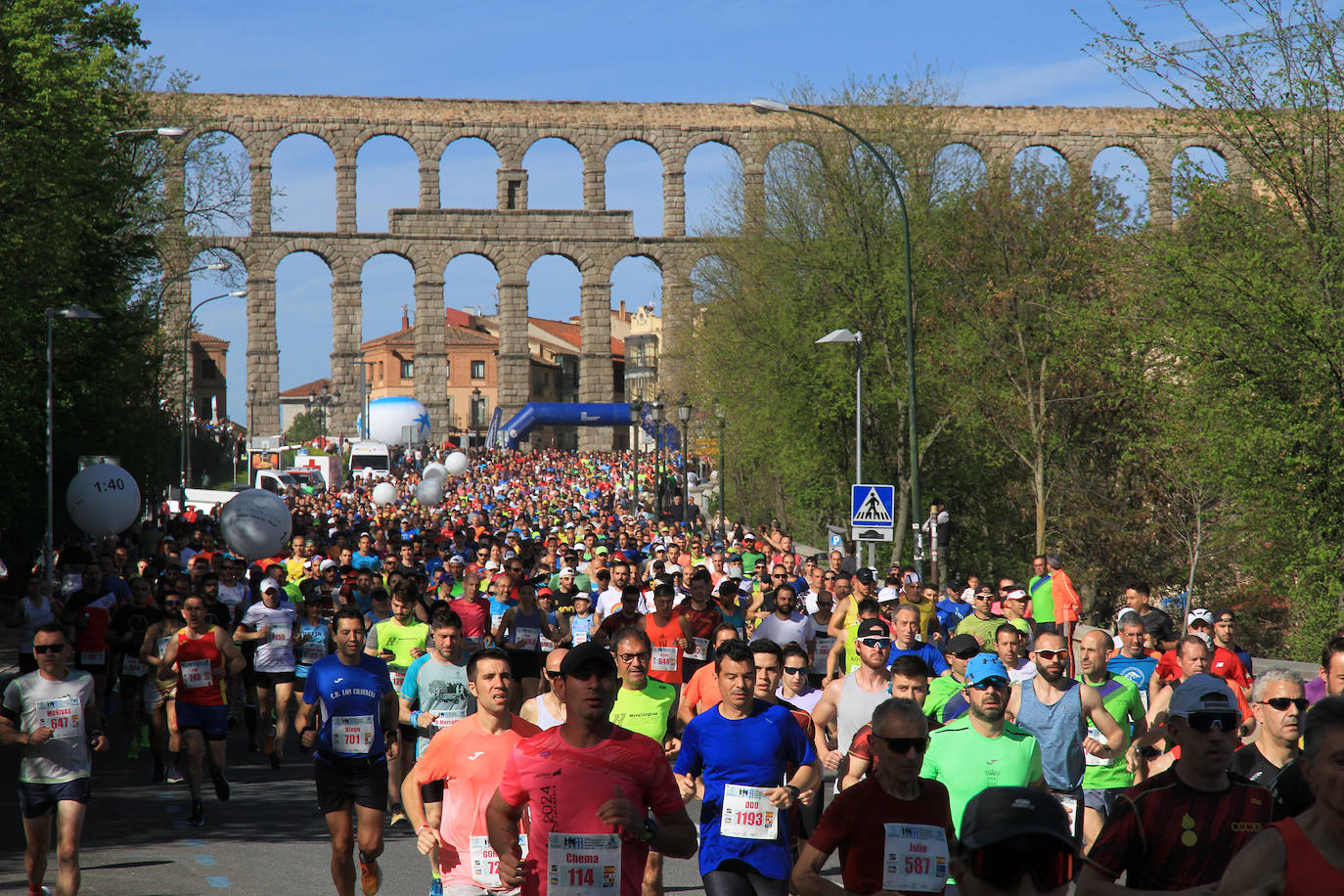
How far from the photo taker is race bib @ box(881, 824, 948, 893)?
5113mm

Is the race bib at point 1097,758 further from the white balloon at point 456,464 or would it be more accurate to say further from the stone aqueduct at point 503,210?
the stone aqueduct at point 503,210

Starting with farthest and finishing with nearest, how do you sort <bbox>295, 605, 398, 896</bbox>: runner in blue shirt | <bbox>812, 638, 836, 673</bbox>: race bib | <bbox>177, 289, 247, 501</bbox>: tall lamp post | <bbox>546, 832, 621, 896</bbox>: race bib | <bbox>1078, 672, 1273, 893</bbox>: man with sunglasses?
<bbox>177, 289, 247, 501</bbox>: tall lamp post < <bbox>812, 638, 836, 673</bbox>: race bib < <bbox>295, 605, 398, 896</bbox>: runner in blue shirt < <bbox>546, 832, 621, 896</bbox>: race bib < <bbox>1078, 672, 1273, 893</bbox>: man with sunglasses

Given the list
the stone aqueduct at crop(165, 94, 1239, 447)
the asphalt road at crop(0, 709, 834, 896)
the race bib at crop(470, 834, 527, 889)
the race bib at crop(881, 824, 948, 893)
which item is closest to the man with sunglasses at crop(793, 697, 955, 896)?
the race bib at crop(881, 824, 948, 893)

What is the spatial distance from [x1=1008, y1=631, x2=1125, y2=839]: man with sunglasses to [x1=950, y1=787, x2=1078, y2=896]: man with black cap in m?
5.07

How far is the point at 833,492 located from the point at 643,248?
42.1m

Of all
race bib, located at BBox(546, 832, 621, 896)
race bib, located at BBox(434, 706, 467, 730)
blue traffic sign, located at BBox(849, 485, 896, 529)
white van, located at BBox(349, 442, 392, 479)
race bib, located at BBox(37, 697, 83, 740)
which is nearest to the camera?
race bib, located at BBox(546, 832, 621, 896)

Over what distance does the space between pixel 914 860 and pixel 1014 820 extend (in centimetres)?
215

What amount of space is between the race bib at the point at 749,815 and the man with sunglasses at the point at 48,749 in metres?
4.02

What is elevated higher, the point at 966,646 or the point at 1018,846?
the point at 1018,846


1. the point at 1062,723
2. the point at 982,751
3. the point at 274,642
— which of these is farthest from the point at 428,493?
the point at 982,751

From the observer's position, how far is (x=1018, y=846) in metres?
Result: 3.08

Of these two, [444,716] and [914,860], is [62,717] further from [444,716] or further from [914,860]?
[914,860]

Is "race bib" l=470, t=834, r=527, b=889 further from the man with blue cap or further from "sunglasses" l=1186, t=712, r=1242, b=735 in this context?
"sunglasses" l=1186, t=712, r=1242, b=735

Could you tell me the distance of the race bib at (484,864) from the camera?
6348 mm
